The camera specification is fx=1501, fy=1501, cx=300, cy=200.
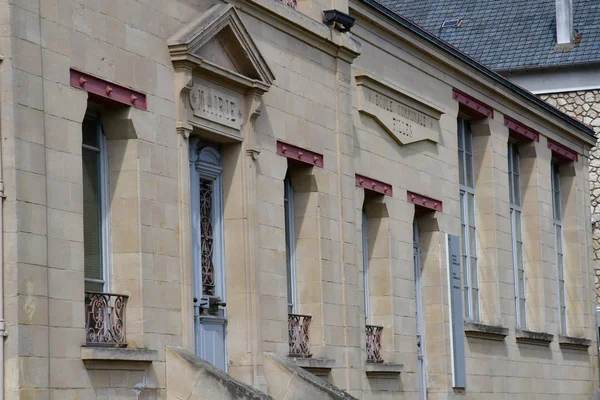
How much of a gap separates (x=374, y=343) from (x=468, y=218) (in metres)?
5.27

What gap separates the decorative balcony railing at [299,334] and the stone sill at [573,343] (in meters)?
11.2

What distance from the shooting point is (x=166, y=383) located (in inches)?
566

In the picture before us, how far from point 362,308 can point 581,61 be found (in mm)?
17326

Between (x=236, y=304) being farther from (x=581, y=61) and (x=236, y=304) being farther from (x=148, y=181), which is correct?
(x=581, y=61)

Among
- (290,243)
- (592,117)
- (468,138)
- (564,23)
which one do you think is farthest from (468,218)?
(564,23)

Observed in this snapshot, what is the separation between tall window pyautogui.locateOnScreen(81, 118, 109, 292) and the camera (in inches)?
552

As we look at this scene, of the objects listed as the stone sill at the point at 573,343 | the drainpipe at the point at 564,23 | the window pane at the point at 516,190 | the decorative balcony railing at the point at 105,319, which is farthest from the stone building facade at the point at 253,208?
the drainpipe at the point at 564,23

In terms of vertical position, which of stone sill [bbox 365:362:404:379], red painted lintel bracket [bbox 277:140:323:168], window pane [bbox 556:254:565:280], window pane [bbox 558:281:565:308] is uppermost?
red painted lintel bracket [bbox 277:140:323:168]

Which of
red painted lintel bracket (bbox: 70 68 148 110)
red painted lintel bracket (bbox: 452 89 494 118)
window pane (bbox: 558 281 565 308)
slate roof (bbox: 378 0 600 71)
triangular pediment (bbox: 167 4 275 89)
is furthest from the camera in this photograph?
slate roof (bbox: 378 0 600 71)

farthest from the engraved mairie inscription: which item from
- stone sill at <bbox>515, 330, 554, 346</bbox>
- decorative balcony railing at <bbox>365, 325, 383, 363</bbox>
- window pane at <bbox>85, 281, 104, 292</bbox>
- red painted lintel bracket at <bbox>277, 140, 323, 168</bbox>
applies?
stone sill at <bbox>515, 330, 554, 346</bbox>

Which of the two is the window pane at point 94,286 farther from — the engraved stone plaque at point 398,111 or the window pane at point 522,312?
the window pane at point 522,312

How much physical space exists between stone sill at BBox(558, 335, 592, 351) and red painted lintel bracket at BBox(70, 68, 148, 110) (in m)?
15.4

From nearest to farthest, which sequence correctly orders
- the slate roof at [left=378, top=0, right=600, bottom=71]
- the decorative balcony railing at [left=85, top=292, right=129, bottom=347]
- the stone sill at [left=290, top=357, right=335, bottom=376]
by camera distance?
1. the decorative balcony railing at [left=85, top=292, right=129, bottom=347]
2. the stone sill at [left=290, top=357, right=335, bottom=376]
3. the slate roof at [left=378, top=0, right=600, bottom=71]

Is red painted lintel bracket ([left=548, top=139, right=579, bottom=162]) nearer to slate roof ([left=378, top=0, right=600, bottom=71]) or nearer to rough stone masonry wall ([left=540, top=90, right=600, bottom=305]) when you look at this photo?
rough stone masonry wall ([left=540, top=90, right=600, bottom=305])
